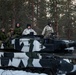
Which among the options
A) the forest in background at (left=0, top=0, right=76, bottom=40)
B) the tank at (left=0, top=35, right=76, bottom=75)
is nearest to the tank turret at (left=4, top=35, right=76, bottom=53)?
the tank at (left=0, top=35, right=76, bottom=75)

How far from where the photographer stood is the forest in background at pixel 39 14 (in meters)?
34.6

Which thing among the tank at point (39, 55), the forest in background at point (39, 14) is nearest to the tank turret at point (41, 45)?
the tank at point (39, 55)

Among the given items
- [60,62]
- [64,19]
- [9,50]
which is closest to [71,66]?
[60,62]

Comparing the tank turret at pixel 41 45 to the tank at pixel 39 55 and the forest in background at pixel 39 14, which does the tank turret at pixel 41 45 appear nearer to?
the tank at pixel 39 55

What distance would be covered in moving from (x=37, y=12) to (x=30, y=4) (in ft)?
24.7

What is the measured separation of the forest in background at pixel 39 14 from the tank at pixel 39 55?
22.2 meters

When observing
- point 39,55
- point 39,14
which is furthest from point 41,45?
point 39,14

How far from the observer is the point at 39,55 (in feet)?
28.5

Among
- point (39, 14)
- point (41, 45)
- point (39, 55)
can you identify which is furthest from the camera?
point (39, 14)

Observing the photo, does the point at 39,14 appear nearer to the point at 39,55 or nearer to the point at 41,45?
the point at 41,45

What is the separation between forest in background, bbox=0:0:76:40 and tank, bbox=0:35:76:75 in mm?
22247

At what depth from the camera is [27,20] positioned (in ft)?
129

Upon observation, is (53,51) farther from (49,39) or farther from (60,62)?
(60,62)

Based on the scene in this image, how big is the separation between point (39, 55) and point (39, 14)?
38.5 m
